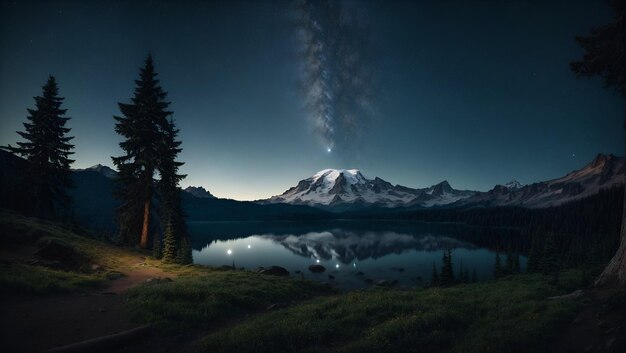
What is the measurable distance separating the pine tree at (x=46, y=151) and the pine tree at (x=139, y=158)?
14110 millimetres

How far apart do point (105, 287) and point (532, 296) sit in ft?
89.4

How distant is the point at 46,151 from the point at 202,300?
39939 mm

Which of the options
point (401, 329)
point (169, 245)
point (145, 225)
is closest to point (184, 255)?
point (169, 245)

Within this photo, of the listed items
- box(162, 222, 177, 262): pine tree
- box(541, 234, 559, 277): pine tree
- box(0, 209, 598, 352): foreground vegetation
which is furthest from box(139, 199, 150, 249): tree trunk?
box(541, 234, 559, 277): pine tree

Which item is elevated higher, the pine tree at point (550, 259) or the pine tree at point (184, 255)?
the pine tree at point (184, 255)

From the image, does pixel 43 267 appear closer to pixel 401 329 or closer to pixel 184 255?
pixel 184 255

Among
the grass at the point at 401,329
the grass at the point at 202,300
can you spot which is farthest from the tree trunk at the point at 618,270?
the grass at the point at 202,300

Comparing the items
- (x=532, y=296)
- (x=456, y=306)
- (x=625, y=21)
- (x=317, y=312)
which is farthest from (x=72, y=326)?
(x=625, y=21)

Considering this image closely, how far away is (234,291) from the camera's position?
18672mm

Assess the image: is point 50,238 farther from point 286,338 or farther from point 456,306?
point 456,306

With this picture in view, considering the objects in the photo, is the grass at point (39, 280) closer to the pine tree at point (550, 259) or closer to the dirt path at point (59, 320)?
the dirt path at point (59, 320)

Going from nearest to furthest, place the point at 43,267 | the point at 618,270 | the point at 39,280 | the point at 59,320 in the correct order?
the point at 59,320 → the point at 618,270 → the point at 39,280 → the point at 43,267

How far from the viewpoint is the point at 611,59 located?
573 inches

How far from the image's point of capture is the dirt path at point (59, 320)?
10406 mm
